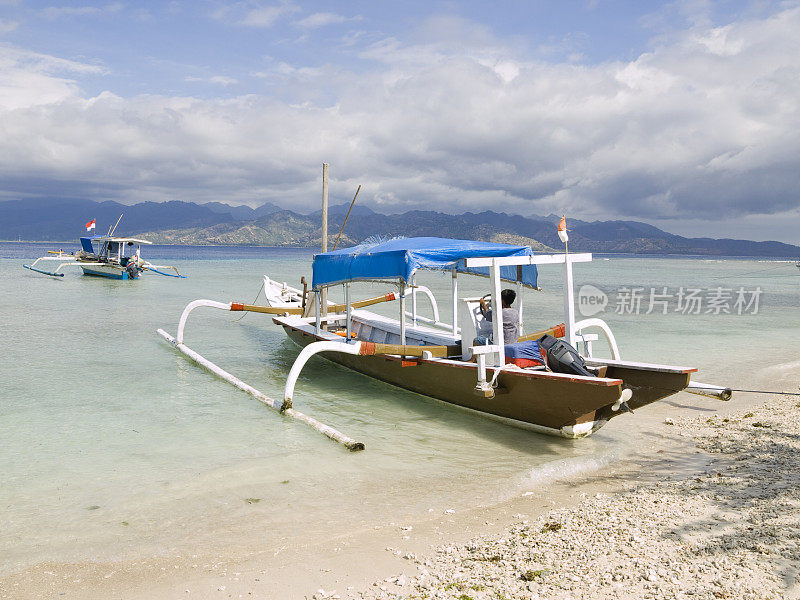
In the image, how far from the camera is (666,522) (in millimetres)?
4602

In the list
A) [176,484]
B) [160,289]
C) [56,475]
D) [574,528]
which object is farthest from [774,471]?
[160,289]

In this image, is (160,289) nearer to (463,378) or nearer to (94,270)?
(94,270)

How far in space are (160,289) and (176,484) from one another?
2984 centimetres

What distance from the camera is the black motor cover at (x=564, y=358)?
6973mm

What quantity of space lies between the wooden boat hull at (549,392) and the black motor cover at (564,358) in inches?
13.8

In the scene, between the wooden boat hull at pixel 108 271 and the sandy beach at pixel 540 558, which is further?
the wooden boat hull at pixel 108 271

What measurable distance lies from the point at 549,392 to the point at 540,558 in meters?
3.03

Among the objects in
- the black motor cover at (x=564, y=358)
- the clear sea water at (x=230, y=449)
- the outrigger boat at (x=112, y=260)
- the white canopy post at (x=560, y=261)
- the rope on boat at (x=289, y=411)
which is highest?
the outrigger boat at (x=112, y=260)

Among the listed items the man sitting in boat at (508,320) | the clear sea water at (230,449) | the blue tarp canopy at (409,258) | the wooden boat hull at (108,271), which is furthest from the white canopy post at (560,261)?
the wooden boat hull at (108,271)

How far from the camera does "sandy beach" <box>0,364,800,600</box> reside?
3.72 metres

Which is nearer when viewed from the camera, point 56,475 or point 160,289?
point 56,475

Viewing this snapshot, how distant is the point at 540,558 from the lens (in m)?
4.11

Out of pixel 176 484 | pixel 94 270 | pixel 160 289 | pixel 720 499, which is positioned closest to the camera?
pixel 720 499

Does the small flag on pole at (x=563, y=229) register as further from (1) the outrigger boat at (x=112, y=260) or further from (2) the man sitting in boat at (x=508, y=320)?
(1) the outrigger boat at (x=112, y=260)
